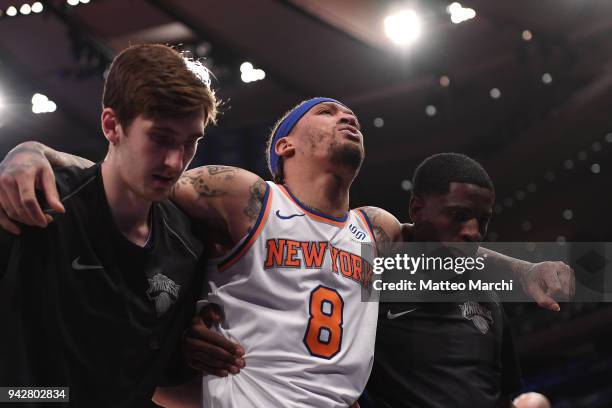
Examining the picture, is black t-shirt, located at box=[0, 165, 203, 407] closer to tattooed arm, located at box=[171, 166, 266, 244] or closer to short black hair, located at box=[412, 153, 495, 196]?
tattooed arm, located at box=[171, 166, 266, 244]

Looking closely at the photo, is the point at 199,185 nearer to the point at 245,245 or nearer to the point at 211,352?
the point at 245,245

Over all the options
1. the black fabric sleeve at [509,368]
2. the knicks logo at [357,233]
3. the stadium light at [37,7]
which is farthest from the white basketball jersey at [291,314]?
the stadium light at [37,7]

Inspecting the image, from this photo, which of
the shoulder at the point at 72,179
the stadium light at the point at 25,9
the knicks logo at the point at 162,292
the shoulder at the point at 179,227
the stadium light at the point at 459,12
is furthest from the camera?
the stadium light at the point at 459,12

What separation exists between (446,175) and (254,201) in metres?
1.02

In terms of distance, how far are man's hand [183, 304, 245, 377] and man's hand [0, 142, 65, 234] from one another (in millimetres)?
709

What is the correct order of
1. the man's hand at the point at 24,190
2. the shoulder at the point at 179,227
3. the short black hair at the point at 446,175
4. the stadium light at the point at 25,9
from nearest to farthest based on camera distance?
the man's hand at the point at 24,190 < the shoulder at the point at 179,227 < the short black hair at the point at 446,175 < the stadium light at the point at 25,9

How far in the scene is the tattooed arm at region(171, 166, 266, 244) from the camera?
228cm

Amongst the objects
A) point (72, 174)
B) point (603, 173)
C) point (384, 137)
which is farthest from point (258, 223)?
point (603, 173)

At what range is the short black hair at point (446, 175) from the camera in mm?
2857

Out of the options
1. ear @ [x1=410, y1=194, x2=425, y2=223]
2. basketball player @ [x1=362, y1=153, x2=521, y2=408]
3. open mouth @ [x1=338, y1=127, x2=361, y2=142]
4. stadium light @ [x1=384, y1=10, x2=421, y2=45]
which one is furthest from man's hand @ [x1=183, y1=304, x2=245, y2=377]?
stadium light @ [x1=384, y1=10, x2=421, y2=45]

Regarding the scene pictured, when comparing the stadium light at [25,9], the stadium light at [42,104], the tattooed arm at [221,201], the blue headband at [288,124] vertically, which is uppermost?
the stadium light at [42,104]

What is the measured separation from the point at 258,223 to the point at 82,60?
705 centimetres

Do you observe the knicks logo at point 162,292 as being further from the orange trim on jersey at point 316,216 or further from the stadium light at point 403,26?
the stadium light at point 403,26
